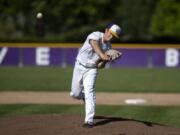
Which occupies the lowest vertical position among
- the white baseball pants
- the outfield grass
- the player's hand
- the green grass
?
the outfield grass

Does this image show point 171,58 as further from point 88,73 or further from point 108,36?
point 108,36

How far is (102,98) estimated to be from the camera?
18.6 m

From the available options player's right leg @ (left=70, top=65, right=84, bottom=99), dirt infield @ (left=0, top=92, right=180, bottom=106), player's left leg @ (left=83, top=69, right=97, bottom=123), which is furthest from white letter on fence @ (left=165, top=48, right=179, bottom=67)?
player's left leg @ (left=83, top=69, right=97, bottom=123)

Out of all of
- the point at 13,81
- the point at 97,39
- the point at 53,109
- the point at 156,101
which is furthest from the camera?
the point at 13,81

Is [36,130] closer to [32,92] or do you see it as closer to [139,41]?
[32,92]

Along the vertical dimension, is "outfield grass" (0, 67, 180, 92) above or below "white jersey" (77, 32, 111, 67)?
below

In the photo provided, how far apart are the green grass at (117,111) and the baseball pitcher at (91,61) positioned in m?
2.54

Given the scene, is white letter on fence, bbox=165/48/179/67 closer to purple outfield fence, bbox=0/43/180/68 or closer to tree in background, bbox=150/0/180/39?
purple outfield fence, bbox=0/43/180/68

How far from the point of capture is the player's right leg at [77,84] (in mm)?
11180

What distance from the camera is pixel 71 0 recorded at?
49.0 metres

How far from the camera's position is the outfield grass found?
21562 mm

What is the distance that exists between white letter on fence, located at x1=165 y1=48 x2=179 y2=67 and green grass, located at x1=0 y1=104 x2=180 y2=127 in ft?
A: 49.4

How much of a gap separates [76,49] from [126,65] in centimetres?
265

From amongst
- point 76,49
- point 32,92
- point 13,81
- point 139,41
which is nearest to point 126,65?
point 76,49
